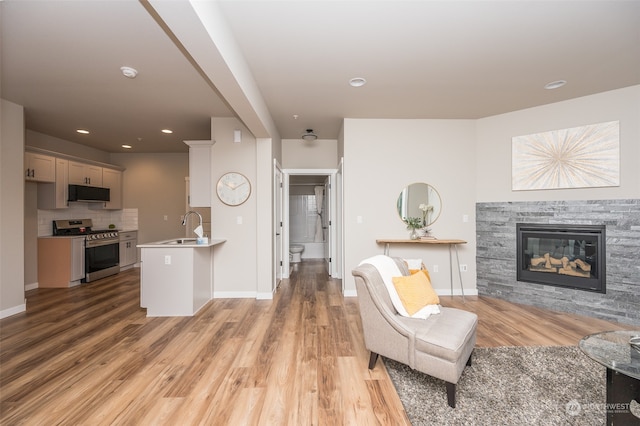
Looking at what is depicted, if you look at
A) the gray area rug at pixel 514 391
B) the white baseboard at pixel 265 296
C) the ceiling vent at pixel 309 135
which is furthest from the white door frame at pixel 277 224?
the gray area rug at pixel 514 391

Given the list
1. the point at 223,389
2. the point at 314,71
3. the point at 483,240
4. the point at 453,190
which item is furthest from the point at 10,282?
the point at 483,240

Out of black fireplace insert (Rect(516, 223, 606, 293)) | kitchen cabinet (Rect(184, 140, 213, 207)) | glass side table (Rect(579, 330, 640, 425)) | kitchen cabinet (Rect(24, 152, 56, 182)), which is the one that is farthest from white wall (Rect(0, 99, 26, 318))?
black fireplace insert (Rect(516, 223, 606, 293))

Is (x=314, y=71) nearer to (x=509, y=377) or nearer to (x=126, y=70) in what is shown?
(x=126, y=70)

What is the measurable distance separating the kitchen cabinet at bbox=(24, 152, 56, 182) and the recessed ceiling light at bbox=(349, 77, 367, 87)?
5.09 meters

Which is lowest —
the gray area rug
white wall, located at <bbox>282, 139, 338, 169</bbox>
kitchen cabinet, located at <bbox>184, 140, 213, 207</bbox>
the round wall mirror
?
the gray area rug

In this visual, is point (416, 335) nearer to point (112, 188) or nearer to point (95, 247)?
point (95, 247)

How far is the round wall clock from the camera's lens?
405cm

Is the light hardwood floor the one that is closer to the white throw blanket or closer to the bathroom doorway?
the white throw blanket

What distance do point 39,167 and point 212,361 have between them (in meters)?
4.72

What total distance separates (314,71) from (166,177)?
193 inches

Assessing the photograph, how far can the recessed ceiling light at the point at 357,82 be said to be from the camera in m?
2.90

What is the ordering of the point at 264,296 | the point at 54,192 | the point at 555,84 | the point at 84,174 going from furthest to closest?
the point at 84,174
the point at 54,192
the point at 264,296
the point at 555,84

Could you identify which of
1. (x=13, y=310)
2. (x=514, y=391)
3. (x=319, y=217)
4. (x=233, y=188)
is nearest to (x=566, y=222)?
(x=514, y=391)

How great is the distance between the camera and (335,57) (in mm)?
2504
